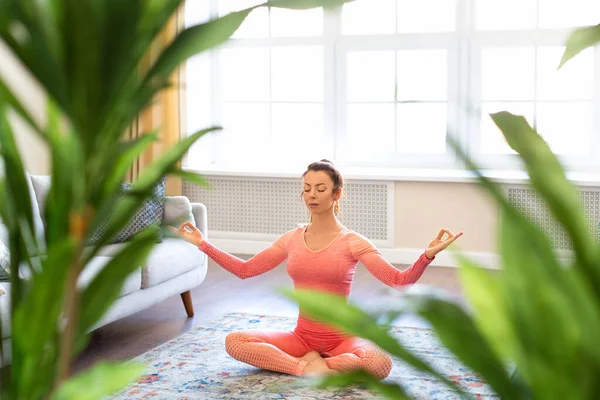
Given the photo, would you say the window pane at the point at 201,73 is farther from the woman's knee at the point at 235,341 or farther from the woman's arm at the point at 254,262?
the woman's knee at the point at 235,341

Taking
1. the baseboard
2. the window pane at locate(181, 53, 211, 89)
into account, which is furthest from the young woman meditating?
the window pane at locate(181, 53, 211, 89)

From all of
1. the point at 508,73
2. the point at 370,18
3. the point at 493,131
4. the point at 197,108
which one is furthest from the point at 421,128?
the point at 197,108

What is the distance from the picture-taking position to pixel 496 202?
44cm

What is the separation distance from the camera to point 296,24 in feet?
20.9

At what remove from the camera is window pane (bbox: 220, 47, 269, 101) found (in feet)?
21.4

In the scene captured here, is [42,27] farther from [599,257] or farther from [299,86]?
[299,86]

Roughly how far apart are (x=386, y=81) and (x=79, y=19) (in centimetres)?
577

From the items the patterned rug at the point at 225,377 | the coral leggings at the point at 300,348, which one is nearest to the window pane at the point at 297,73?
the patterned rug at the point at 225,377

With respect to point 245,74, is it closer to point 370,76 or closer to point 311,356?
point 370,76

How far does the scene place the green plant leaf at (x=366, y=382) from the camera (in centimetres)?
46

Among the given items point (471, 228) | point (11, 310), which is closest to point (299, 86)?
point (471, 228)

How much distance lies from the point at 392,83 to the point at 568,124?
1.23 metres

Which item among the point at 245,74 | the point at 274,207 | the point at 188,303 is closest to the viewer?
the point at 188,303

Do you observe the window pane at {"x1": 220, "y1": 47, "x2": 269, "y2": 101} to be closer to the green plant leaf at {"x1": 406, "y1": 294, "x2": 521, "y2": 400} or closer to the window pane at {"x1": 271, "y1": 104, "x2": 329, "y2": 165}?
the window pane at {"x1": 271, "y1": 104, "x2": 329, "y2": 165}
